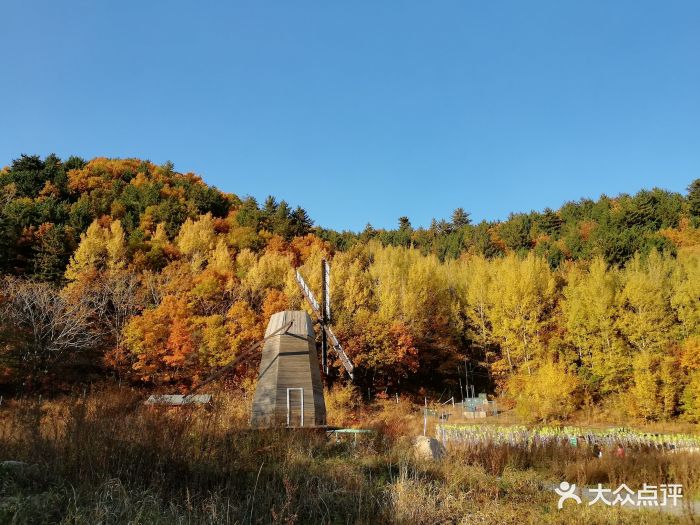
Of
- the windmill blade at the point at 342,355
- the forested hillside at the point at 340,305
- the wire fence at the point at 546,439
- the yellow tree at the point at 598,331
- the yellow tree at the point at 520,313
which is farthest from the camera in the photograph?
the yellow tree at the point at 520,313

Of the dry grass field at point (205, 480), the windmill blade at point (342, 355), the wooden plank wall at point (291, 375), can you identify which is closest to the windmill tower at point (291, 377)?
the wooden plank wall at point (291, 375)

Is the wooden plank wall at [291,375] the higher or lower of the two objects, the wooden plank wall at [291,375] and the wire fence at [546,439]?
the higher

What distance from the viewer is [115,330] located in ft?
98.3

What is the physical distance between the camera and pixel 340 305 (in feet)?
115

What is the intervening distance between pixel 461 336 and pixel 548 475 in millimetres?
32729

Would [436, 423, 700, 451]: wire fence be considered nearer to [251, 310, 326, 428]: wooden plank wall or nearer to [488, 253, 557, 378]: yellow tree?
[251, 310, 326, 428]: wooden plank wall

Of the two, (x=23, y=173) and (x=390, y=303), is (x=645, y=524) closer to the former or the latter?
(x=390, y=303)

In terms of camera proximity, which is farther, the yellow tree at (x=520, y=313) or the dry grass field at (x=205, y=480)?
the yellow tree at (x=520, y=313)

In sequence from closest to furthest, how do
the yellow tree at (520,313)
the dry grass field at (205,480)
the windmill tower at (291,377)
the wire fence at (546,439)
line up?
the dry grass field at (205,480) → the wire fence at (546,439) → the windmill tower at (291,377) → the yellow tree at (520,313)

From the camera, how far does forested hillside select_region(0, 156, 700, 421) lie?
90.2ft

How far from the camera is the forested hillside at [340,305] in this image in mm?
27500

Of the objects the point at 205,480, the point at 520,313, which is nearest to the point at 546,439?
the point at 205,480

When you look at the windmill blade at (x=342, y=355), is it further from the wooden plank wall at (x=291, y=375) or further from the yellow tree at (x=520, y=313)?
the yellow tree at (x=520, y=313)

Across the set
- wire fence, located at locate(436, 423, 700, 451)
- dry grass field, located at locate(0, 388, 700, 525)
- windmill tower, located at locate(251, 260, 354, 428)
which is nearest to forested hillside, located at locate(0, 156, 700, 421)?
wire fence, located at locate(436, 423, 700, 451)
